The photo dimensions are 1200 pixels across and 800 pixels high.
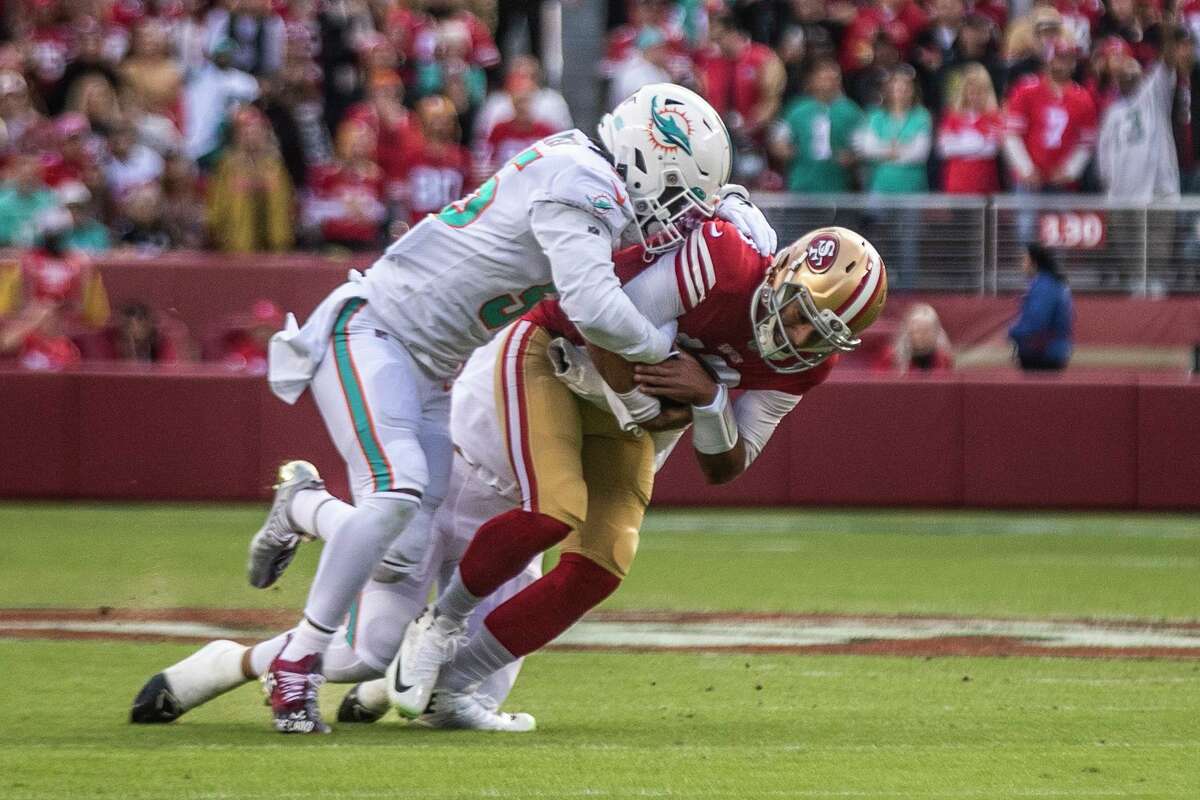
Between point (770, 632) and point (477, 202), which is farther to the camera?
point (770, 632)

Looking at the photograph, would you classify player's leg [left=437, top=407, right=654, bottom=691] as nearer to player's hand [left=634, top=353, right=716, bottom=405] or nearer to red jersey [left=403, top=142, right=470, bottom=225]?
player's hand [left=634, top=353, right=716, bottom=405]

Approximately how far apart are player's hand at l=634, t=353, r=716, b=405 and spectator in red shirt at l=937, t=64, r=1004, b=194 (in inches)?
377

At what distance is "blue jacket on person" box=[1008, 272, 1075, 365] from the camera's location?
14.4 metres

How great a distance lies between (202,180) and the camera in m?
16.1

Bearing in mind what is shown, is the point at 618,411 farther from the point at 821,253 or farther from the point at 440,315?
the point at 821,253

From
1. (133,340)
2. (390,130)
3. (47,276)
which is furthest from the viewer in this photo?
(390,130)

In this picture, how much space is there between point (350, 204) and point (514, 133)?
132 cm

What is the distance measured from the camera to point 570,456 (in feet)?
19.7

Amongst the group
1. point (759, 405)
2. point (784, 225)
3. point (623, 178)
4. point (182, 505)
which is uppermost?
point (623, 178)

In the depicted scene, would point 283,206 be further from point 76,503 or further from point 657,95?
point 657,95

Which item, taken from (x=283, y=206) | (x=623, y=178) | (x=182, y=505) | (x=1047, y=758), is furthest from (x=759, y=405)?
(x=283, y=206)

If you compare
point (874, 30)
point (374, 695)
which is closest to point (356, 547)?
point (374, 695)

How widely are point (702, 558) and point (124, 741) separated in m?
6.09

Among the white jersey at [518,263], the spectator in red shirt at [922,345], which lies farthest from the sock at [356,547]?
the spectator in red shirt at [922,345]
